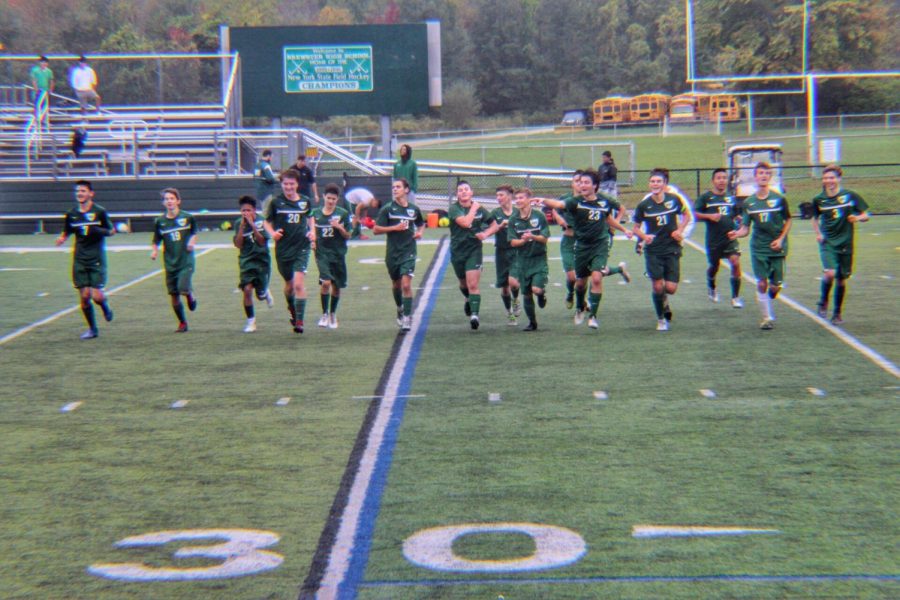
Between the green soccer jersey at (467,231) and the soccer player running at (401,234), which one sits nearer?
the soccer player running at (401,234)

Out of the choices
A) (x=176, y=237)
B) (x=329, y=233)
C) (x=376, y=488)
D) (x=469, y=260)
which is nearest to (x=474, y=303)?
(x=469, y=260)

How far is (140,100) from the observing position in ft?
172

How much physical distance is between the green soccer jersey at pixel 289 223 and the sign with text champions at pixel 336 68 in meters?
21.5

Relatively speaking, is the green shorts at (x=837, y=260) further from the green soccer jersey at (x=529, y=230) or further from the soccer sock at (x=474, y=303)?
the soccer sock at (x=474, y=303)

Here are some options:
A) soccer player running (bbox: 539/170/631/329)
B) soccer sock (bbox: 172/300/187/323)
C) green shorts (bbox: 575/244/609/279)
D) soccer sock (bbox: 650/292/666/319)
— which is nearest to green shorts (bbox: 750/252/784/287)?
soccer sock (bbox: 650/292/666/319)

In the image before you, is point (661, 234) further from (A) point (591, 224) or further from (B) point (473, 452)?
(B) point (473, 452)

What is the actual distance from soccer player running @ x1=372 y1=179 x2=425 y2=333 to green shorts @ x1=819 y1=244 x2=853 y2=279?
4.61 m

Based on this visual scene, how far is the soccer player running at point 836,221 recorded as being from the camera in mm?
13383

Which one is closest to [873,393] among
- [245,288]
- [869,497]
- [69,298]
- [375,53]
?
[869,497]

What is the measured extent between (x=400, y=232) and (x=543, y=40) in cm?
7392

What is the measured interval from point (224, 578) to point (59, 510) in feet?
5.62

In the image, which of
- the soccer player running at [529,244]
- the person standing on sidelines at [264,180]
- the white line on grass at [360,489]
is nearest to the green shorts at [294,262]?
the white line on grass at [360,489]

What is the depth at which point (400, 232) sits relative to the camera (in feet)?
44.7

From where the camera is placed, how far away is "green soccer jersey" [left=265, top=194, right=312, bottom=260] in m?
13.8
